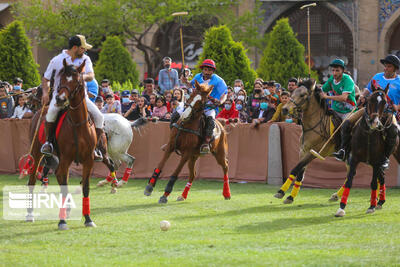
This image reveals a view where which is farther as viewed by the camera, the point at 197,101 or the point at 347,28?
the point at 347,28

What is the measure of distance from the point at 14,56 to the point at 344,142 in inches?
756

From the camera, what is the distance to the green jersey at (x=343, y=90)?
13602 mm

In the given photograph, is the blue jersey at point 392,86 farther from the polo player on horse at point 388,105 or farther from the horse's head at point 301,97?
the horse's head at point 301,97

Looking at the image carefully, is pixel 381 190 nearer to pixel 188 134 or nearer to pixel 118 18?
pixel 188 134

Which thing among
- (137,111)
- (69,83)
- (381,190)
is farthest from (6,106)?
(381,190)

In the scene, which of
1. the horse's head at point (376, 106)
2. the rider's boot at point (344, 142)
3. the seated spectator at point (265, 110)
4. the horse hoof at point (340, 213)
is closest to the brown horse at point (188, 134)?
the rider's boot at point (344, 142)

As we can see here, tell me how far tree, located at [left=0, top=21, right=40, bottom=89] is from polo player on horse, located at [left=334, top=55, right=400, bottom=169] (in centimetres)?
1861

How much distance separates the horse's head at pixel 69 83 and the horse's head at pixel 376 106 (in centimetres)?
482

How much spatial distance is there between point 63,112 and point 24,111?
35.9ft

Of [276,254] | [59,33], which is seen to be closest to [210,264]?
[276,254]

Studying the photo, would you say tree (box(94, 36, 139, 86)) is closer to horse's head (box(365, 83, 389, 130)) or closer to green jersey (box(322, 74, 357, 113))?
green jersey (box(322, 74, 357, 113))

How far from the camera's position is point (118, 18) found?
→ 1366 inches

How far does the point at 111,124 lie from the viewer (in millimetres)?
16391

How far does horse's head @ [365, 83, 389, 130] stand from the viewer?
1153 cm
